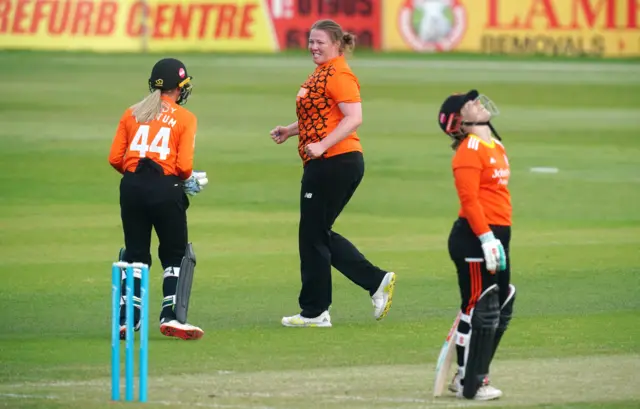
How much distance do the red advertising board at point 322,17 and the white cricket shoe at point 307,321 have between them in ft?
105

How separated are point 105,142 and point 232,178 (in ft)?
14.1

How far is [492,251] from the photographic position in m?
8.46

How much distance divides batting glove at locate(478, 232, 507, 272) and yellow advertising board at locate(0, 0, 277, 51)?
3480cm

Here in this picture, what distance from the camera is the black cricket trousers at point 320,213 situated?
35.8 ft

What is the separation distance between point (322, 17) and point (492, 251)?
34694mm

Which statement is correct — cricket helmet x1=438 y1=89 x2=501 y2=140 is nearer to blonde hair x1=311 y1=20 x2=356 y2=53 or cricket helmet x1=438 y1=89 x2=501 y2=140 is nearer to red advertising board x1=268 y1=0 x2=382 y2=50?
blonde hair x1=311 y1=20 x2=356 y2=53

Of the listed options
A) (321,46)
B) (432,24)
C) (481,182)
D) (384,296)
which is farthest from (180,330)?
(432,24)

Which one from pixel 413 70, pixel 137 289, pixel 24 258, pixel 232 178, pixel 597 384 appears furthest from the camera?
pixel 413 70

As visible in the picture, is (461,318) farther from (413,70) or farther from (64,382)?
(413,70)

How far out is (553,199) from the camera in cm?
1855

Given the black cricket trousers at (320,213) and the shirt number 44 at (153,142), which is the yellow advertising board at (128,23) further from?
the shirt number 44 at (153,142)

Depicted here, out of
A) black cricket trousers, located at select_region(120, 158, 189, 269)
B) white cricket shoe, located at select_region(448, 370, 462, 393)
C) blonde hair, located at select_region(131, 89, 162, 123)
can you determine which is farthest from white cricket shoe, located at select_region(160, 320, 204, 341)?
white cricket shoe, located at select_region(448, 370, 462, 393)

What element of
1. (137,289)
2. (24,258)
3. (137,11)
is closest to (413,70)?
(137,11)

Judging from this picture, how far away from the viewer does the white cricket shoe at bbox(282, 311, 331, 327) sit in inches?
432
